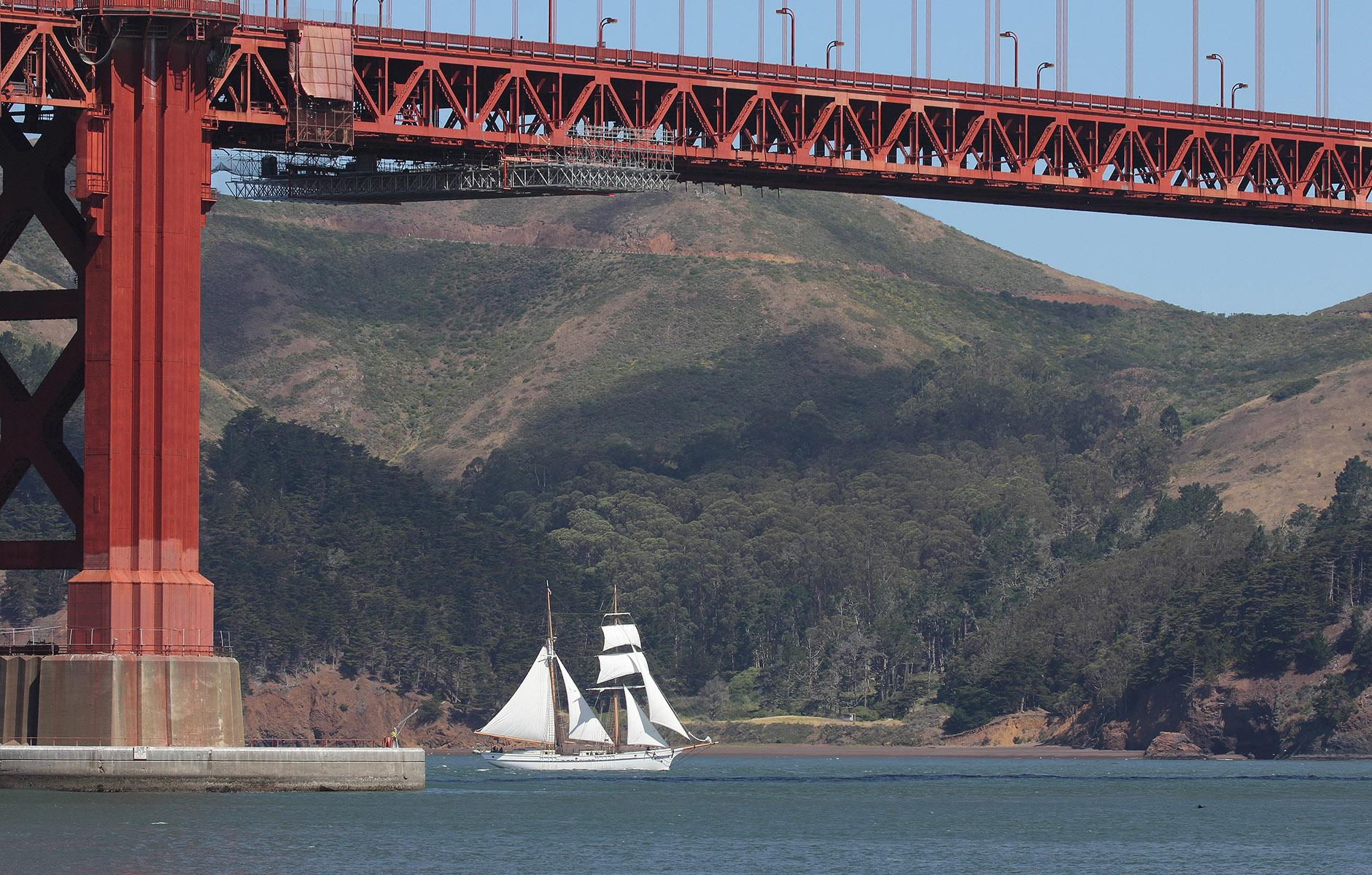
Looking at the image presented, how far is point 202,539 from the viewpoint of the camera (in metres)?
192

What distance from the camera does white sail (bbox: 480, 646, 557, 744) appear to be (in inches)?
5472

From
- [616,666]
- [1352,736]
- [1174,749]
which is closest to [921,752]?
[1174,749]

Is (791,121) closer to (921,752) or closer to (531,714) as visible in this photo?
(531,714)

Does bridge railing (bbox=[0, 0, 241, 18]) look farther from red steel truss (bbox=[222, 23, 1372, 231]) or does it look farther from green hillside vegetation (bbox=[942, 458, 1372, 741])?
green hillside vegetation (bbox=[942, 458, 1372, 741])

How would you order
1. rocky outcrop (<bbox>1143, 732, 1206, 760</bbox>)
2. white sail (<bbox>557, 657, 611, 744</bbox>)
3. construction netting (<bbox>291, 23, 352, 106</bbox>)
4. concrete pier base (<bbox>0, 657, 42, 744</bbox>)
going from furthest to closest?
rocky outcrop (<bbox>1143, 732, 1206, 760</bbox>)
white sail (<bbox>557, 657, 611, 744</bbox>)
construction netting (<bbox>291, 23, 352, 106</bbox>)
concrete pier base (<bbox>0, 657, 42, 744</bbox>)

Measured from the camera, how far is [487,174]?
73125 millimetres

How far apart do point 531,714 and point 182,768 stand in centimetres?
7889

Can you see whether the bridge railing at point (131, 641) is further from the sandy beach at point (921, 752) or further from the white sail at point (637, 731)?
the sandy beach at point (921, 752)

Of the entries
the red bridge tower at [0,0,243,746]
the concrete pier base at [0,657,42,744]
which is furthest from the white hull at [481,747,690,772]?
the concrete pier base at [0,657,42,744]

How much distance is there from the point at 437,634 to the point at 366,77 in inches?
4635

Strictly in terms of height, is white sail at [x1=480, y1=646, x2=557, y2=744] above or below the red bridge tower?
below

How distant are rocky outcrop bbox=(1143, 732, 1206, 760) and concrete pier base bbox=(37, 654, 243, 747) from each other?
110m

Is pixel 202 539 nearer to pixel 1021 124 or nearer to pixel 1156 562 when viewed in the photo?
pixel 1156 562

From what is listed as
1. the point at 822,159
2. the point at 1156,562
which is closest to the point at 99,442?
the point at 822,159
